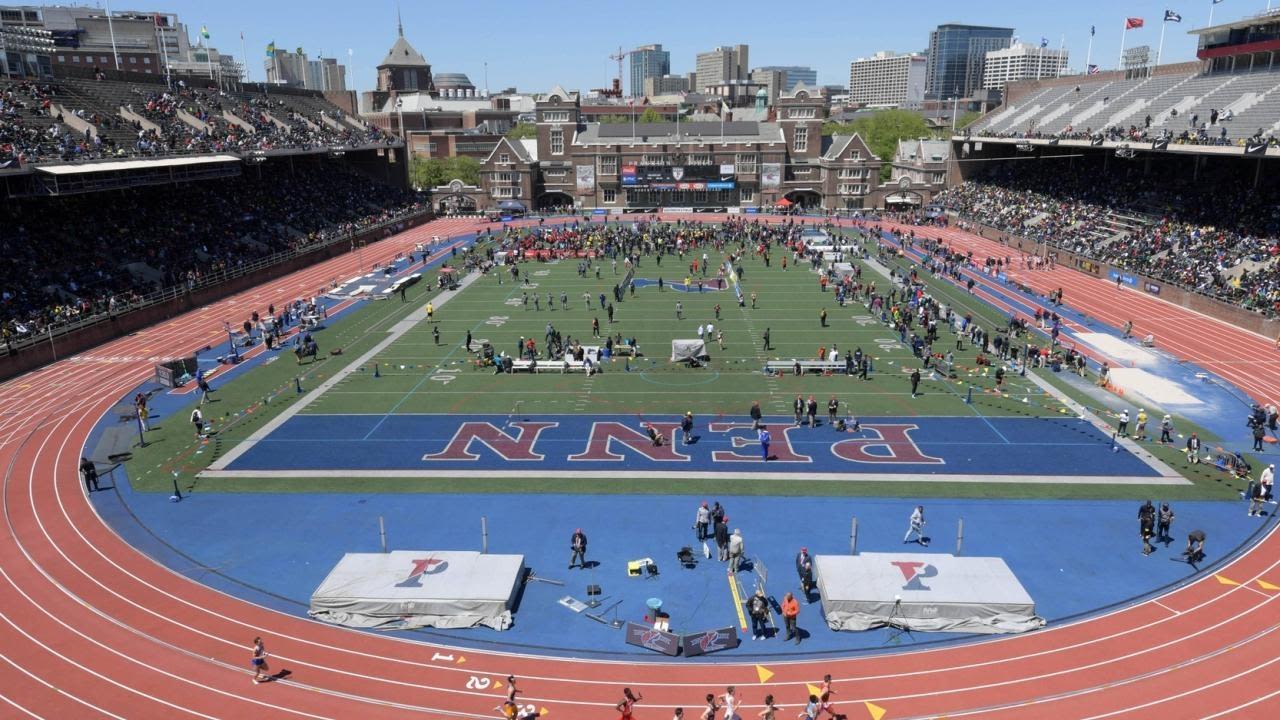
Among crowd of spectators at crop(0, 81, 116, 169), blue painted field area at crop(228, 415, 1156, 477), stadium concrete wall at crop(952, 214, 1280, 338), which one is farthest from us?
crowd of spectators at crop(0, 81, 116, 169)

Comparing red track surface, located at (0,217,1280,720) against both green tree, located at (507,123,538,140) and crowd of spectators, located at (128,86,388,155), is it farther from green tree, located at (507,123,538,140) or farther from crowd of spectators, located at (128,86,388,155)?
green tree, located at (507,123,538,140)

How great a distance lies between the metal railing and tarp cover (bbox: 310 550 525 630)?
26.8 m

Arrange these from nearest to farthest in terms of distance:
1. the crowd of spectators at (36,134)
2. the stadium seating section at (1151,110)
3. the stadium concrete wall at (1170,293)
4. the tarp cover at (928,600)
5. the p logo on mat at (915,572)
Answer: the tarp cover at (928,600) → the p logo on mat at (915,572) → the stadium concrete wall at (1170,293) → the crowd of spectators at (36,134) → the stadium seating section at (1151,110)

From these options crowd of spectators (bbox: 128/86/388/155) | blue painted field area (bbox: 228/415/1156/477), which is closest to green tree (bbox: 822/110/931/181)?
crowd of spectators (bbox: 128/86/388/155)

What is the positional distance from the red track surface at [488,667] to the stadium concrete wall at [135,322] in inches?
765

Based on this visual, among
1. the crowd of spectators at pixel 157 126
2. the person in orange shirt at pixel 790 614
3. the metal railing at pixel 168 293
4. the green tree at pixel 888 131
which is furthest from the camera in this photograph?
the green tree at pixel 888 131

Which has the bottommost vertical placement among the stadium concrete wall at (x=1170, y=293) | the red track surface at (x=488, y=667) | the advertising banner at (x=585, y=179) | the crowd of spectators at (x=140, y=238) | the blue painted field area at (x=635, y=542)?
the red track surface at (x=488, y=667)

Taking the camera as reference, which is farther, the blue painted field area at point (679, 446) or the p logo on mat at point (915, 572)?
the blue painted field area at point (679, 446)

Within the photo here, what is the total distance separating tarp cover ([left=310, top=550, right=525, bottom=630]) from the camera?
17438 mm

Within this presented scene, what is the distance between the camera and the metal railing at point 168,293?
36.8 m

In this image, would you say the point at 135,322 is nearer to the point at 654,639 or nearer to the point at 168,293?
the point at 168,293

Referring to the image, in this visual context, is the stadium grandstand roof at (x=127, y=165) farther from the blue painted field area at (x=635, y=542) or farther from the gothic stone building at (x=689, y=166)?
the gothic stone building at (x=689, y=166)

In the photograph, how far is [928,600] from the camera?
17.1 meters

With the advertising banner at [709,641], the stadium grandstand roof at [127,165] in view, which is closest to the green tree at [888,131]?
the stadium grandstand roof at [127,165]
